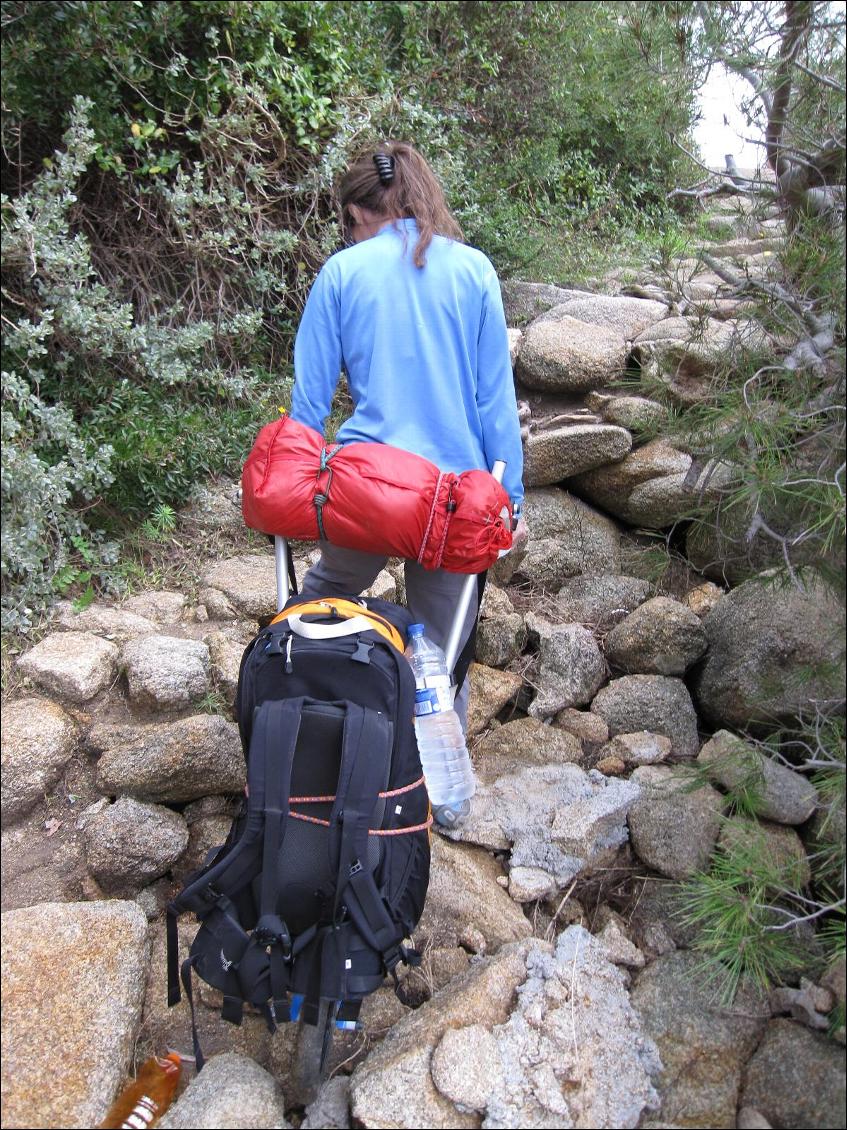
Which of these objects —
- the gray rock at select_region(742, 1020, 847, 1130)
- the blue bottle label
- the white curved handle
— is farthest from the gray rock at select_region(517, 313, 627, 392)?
the gray rock at select_region(742, 1020, 847, 1130)

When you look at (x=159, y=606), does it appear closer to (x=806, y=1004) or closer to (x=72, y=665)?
(x=72, y=665)

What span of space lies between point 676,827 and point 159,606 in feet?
7.33

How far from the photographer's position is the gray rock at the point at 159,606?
3846 millimetres

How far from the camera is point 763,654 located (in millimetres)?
3693

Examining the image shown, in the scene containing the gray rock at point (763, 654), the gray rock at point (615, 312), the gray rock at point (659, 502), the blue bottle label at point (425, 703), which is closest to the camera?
the blue bottle label at point (425, 703)

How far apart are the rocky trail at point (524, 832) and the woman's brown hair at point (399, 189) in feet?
3.61

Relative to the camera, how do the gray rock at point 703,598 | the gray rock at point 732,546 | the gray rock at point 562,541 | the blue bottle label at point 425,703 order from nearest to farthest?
the blue bottle label at point 425,703, the gray rock at point 732,546, the gray rock at point 703,598, the gray rock at point 562,541

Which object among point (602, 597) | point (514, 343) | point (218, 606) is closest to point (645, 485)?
point (602, 597)

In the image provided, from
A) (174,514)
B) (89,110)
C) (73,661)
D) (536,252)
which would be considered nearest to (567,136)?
(536,252)

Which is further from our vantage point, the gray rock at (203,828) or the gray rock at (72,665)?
the gray rock at (72,665)

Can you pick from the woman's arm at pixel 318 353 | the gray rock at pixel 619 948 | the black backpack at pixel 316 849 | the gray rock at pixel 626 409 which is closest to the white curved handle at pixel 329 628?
the black backpack at pixel 316 849

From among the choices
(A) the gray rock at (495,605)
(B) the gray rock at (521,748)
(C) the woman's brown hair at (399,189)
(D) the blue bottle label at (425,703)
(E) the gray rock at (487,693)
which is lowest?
(B) the gray rock at (521,748)

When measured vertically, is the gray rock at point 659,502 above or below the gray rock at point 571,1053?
above

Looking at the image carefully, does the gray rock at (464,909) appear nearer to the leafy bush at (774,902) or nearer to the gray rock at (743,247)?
the leafy bush at (774,902)
